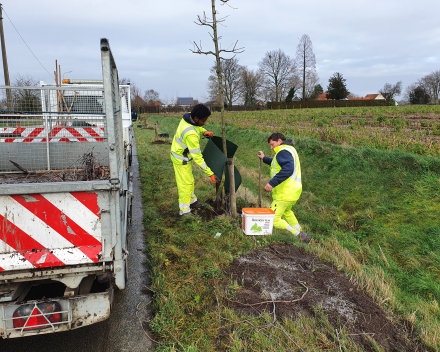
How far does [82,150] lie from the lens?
14.7ft

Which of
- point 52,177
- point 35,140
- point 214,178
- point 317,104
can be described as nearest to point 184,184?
point 214,178

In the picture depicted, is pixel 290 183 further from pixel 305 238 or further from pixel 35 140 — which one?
pixel 35 140

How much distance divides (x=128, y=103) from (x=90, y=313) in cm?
766

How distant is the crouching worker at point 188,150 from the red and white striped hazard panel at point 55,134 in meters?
1.22

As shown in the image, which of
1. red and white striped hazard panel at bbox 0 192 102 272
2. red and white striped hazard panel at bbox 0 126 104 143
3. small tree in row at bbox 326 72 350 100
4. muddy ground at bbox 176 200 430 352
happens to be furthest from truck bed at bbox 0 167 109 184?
small tree in row at bbox 326 72 350 100

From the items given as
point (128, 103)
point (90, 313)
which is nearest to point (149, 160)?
point (128, 103)

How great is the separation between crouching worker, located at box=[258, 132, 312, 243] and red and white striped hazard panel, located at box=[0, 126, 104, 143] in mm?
2705

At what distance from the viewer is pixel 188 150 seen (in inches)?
203

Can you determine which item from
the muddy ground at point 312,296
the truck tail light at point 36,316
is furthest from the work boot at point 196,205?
the truck tail light at point 36,316

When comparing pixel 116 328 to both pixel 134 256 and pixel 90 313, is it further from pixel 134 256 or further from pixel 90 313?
pixel 134 256

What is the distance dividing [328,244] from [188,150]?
2647 mm

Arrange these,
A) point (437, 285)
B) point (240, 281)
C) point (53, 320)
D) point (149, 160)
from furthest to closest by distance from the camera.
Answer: point (149, 160)
point (437, 285)
point (240, 281)
point (53, 320)

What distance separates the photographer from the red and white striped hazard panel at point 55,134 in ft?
14.2

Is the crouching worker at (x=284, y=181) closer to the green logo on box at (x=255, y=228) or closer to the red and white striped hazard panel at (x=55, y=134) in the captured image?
the green logo on box at (x=255, y=228)
